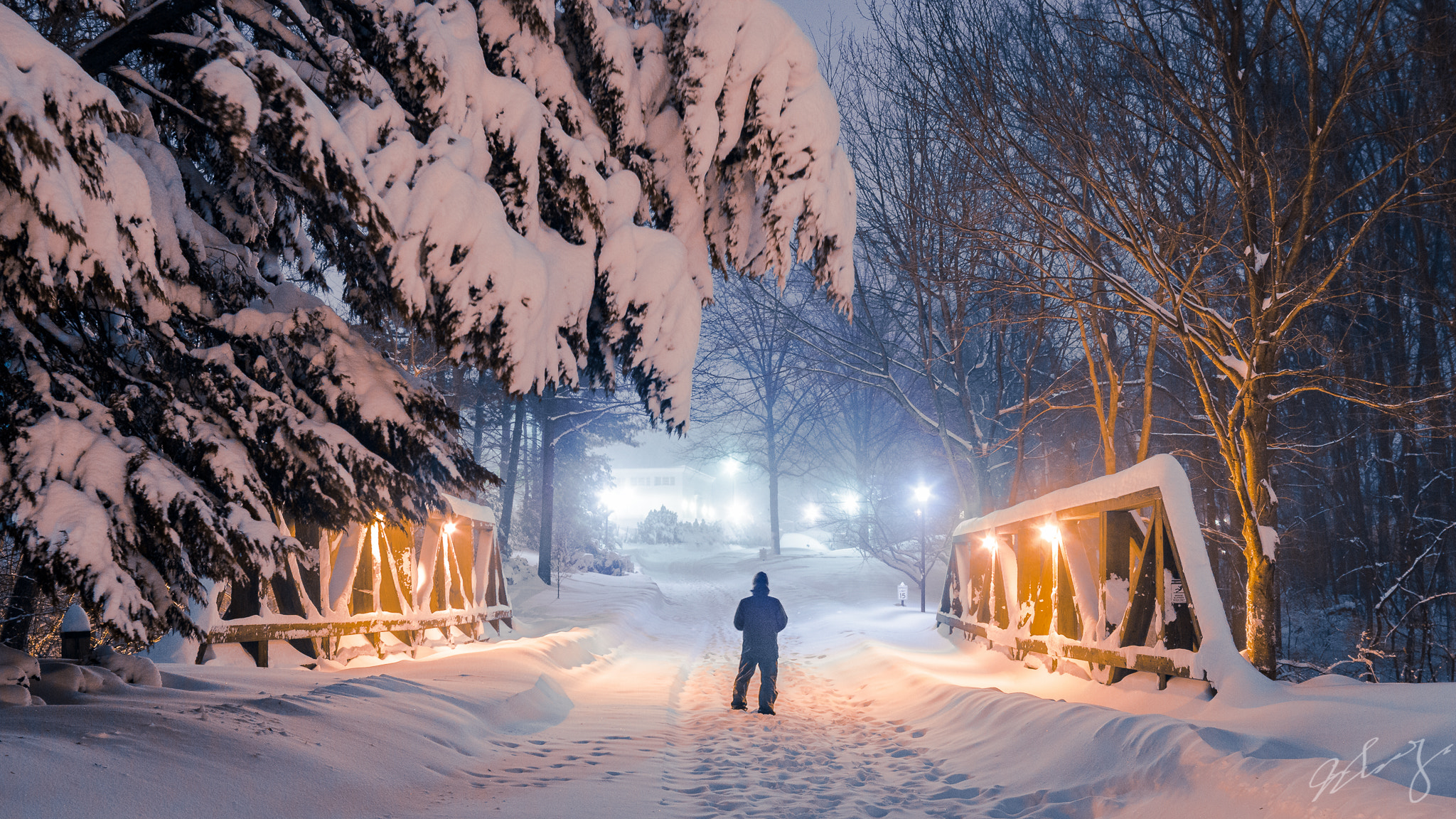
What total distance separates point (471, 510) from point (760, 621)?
6.06 meters

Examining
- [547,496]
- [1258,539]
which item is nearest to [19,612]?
[1258,539]

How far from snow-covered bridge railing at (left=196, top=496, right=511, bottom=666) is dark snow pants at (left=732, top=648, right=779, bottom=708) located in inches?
137

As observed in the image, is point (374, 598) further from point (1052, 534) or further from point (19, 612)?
point (1052, 534)

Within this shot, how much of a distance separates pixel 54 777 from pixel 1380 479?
2261 cm

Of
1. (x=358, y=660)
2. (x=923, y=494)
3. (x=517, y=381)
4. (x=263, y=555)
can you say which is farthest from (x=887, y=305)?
(x=263, y=555)

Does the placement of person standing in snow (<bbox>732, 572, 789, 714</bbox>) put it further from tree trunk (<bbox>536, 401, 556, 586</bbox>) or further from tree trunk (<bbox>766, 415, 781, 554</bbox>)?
tree trunk (<bbox>766, 415, 781, 554</bbox>)

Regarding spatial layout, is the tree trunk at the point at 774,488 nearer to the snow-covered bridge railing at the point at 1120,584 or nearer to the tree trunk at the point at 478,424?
the tree trunk at the point at 478,424

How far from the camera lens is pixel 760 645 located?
8781mm

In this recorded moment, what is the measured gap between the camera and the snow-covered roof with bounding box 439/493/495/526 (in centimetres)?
1210

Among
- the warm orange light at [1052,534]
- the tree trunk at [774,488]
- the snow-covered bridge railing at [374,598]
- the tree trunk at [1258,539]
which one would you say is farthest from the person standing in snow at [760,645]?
the tree trunk at [774,488]

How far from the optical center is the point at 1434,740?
373cm

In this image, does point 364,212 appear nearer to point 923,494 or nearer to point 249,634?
point 249,634
